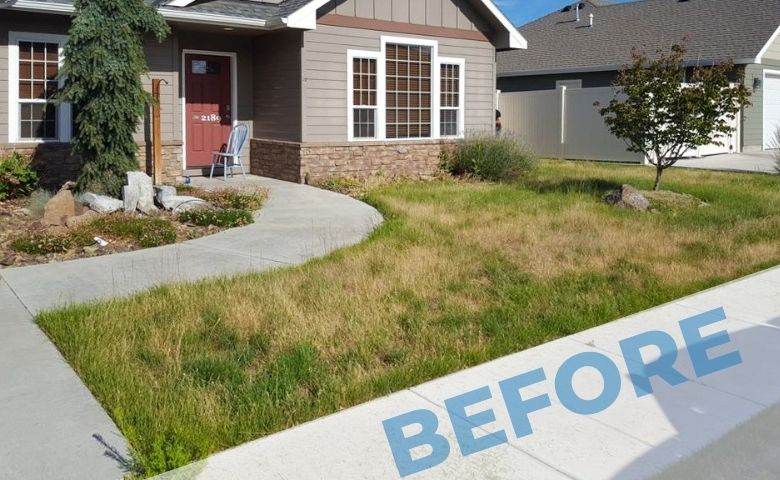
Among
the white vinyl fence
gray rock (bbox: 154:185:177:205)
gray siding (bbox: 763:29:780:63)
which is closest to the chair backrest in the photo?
gray rock (bbox: 154:185:177:205)

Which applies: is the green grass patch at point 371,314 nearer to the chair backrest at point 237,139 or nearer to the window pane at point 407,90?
the chair backrest at point 237,139

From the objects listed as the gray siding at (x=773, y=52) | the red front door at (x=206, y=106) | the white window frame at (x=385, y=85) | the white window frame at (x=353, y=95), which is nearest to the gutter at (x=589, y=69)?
the gray siding at (x=773, y=52)

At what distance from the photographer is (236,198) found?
1209cm

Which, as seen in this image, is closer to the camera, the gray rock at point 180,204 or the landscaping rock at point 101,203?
the landscaping rock at point 101,203

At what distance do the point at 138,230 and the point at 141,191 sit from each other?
64.9 inches

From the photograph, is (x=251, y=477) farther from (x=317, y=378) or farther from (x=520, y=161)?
(x=520, y=161)

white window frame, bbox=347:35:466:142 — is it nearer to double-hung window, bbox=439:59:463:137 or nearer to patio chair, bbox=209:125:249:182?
double-hung window, bbox=439:59:463:137

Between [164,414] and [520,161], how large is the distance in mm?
13094

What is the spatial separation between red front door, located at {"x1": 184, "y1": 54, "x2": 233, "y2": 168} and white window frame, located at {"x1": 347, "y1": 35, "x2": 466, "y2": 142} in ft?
8.52

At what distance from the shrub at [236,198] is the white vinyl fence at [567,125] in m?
11.6

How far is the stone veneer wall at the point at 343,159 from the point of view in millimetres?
14870

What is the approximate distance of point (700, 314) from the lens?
21.4 feet

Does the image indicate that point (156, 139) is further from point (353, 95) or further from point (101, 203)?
point (353, 95)

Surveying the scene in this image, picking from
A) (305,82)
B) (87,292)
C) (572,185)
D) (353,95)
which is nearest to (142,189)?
(87,292)
